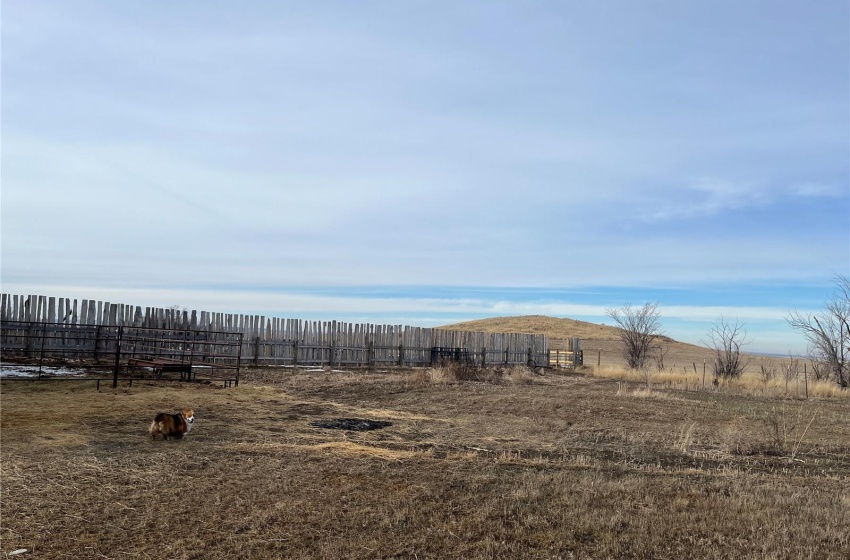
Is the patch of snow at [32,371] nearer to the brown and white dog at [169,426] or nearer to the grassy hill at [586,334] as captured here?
the brown and white dog at [169,426]

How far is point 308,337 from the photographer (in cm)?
2428

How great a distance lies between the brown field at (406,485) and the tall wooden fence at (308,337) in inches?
312

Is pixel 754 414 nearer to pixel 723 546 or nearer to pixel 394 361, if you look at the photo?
pixel 723 546

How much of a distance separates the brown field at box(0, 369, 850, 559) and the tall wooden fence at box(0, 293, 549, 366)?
792 centimetres

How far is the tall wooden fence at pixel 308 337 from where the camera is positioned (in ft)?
63.7

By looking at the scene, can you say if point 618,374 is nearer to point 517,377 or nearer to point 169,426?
point 517,377

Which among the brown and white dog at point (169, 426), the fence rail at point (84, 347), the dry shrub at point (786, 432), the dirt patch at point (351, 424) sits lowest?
the dirt patch at point (351, 424)

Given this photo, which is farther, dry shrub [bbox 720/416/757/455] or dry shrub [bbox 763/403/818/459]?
dry shrub [bbox 763/403/818/459]

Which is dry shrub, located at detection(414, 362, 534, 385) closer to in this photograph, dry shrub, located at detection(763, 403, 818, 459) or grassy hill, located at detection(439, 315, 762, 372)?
dry shrub, located at detection(763, 403, 818, 459)

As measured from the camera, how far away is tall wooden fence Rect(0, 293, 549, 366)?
19422 mm

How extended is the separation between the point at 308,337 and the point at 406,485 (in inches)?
731

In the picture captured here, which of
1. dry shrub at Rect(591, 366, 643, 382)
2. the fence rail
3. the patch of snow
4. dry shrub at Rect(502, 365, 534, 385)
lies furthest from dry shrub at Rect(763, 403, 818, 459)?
the patch of snow

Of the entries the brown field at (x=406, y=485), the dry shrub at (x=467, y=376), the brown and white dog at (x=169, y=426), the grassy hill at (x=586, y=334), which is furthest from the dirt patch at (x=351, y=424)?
the grassy hill at (x=586, y=334)

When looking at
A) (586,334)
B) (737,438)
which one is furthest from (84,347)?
A: (586,334)
